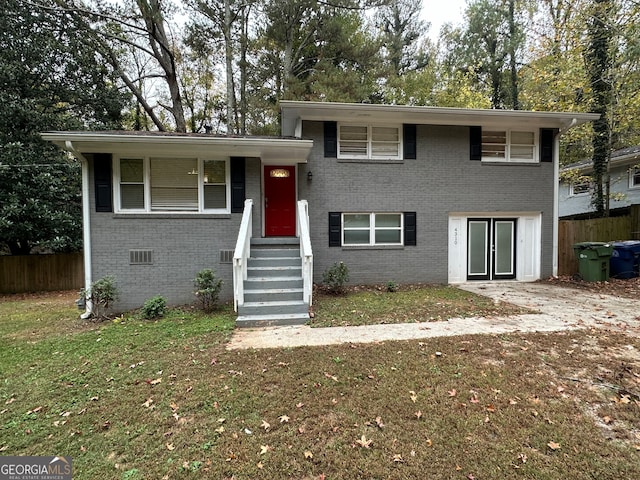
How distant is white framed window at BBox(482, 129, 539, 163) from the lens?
9.04m

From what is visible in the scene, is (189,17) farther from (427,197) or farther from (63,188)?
(427,197)

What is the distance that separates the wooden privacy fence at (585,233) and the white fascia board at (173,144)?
8682 millimetres

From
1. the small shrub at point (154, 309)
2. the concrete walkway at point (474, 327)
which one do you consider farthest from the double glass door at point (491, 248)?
the small shrub at point (154, 309)

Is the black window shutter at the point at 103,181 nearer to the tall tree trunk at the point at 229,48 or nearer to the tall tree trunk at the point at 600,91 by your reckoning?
the tall tree trunk at the point at 229,48

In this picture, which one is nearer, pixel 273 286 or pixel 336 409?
pixel 336 409

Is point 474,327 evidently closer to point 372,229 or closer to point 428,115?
point 372,229

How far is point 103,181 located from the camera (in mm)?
6984

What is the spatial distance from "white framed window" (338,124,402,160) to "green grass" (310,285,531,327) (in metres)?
3.77

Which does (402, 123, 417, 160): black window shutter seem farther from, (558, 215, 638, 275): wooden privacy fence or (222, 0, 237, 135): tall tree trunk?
(222, 0, 237, 135): tall tree trunk

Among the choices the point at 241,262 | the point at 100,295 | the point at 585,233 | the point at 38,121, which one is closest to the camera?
the point at 241,262

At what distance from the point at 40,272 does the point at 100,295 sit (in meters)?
7.79

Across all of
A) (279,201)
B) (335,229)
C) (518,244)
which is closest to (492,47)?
(518,244)

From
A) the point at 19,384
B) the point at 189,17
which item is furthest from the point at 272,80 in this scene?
the point at 19,384

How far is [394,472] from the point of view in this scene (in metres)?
2.17
